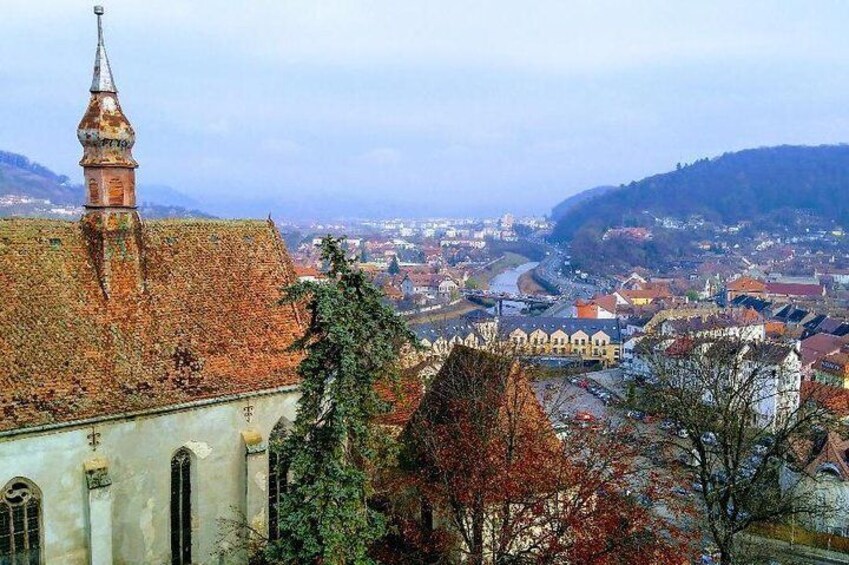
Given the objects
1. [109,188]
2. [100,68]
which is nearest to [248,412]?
[109,188]

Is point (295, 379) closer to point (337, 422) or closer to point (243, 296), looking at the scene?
point (243, 296)

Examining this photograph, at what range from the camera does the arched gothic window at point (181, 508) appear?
22.3m

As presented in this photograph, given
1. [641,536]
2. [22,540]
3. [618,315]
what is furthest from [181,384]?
[618,315]

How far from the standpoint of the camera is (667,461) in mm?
29125

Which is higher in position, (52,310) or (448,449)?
(52,310)

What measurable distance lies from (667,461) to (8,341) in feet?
78.6

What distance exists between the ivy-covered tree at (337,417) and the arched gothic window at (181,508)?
534 centimetres

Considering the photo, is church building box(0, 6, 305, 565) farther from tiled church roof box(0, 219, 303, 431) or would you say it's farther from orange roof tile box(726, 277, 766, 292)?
orange roof tile box(726, 277, 766, 292)

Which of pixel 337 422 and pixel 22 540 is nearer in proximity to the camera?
pixel 337 422

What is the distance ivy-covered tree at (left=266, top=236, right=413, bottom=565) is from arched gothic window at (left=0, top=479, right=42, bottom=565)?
698cm

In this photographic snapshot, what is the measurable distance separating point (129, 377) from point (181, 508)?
454cm

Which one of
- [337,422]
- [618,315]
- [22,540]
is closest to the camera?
[337,422]

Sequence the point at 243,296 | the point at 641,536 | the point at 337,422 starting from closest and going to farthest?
the point at 337,422 → the point at 641,536 → the point at 243,296

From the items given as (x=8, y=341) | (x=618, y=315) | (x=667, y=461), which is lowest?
(x=618, y=315)
